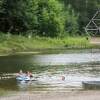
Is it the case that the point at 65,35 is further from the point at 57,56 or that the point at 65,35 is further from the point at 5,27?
the point at 57,56

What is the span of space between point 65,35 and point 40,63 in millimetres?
53905

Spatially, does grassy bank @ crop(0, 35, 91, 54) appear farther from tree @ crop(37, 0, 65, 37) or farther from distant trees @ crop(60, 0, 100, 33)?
distant trees @ crop(60, 0, 100, 33)

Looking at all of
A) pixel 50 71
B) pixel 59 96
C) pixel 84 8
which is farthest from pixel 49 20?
pixel 59 96

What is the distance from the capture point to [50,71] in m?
59.3

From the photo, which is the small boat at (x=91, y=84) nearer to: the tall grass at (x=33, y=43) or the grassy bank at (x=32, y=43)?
the grassy bank at (x=32, y=43)

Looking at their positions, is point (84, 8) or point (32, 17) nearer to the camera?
point (32, 17)

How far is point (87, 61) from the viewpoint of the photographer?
72750mm

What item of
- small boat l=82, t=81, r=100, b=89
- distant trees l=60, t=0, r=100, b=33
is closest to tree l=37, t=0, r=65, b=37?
distant trees l=60, t=0, r=100, b=33

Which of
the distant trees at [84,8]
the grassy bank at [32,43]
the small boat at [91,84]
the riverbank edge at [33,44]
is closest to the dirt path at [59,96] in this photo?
the small boat at [91,84]

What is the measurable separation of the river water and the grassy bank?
8916mm

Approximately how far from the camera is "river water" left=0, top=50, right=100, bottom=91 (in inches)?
1866

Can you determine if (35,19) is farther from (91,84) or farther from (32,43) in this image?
(91,84)

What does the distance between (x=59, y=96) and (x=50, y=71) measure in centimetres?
1970

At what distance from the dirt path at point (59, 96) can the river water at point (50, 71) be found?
3.31 m
